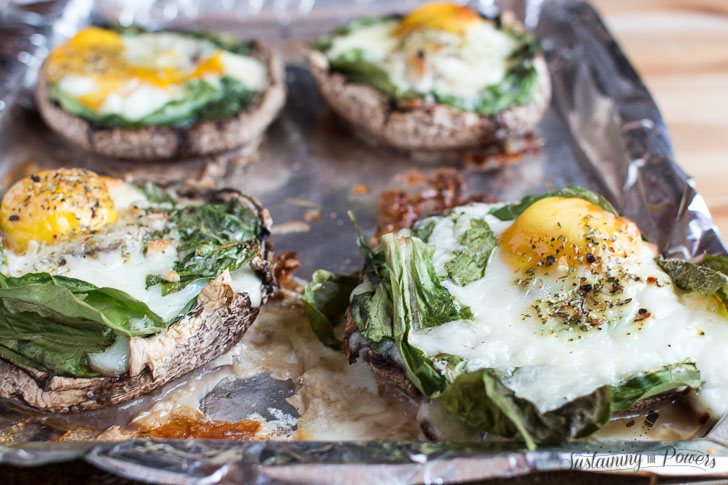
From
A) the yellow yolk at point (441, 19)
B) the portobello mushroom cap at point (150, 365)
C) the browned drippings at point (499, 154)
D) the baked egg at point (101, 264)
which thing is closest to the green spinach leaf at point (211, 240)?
the baked egg at point (101, 264)

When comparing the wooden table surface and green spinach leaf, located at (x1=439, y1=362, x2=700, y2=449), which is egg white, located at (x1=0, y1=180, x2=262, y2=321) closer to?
green spinach leaf, located at (x1=439, y1=362, x2=700, y2=449)

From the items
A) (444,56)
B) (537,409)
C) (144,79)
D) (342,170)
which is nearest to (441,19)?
(444,56)

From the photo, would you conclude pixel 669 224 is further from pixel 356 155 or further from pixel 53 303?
pixel 53 303

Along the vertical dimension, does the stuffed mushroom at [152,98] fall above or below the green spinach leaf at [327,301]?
above

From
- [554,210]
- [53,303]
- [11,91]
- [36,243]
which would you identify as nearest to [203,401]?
[53,303]

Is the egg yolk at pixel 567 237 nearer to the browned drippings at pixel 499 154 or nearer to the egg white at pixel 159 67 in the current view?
the browned drippings at pixel 499 154
